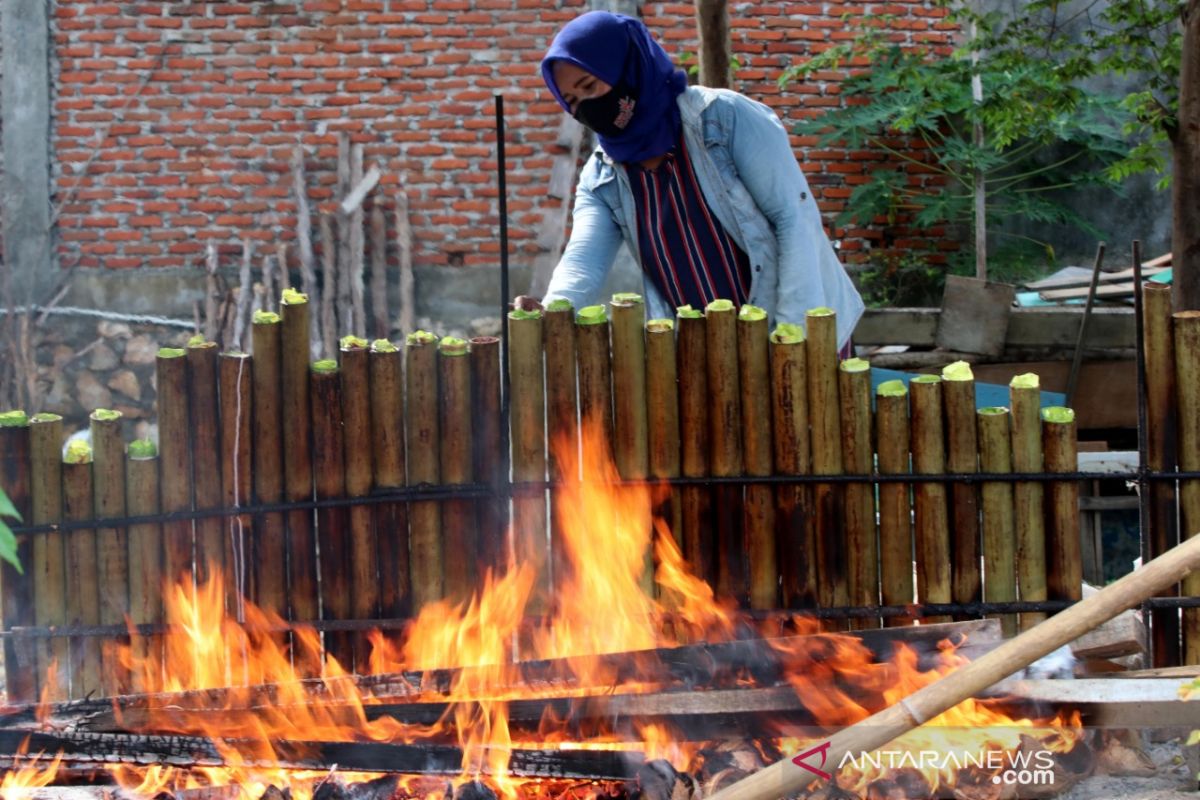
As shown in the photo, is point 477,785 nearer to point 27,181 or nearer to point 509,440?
point 509,440

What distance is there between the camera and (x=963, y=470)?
3955 mm

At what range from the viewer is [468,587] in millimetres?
4047

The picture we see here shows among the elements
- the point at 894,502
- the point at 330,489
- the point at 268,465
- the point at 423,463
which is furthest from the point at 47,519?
the point at 894,502

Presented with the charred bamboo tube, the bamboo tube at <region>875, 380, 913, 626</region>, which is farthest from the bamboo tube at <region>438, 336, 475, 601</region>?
the bamboo tube at <region>875, 380, 913, 626</region>

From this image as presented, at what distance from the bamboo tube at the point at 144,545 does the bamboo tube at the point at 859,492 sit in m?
2.07

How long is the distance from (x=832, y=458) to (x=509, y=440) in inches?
38.1

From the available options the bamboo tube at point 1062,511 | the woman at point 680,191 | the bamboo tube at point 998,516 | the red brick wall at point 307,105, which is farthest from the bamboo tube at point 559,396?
the red brick wall at point 307,105

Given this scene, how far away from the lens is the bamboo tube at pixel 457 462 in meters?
4.00

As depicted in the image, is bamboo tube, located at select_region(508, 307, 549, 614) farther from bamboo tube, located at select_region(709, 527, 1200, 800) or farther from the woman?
bamboo tube, located at select_region(709, 527, 1200, 800)

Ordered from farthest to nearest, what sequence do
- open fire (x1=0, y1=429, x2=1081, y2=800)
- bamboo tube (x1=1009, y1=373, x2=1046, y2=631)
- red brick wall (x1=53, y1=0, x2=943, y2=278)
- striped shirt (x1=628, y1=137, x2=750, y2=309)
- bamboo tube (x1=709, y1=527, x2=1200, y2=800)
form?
red brick wall (x1=53, y1=0, x2=943, y2=278) < striped shirt (x1=628, y1=137, x2=750, y2=309) < bamboo tube (x1=1009, y1=373, x2=1046, y2=631) < open fire (x1=0, y1=429, x2=1081, y2=800) < bamboo tube (x1=709, y1=527, x2=1200, y2=800)

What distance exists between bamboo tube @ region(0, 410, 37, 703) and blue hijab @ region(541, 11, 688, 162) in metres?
1.95

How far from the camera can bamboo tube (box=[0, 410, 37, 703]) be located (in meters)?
4.05

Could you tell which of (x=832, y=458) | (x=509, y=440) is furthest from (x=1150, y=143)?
(x=509, y=440)

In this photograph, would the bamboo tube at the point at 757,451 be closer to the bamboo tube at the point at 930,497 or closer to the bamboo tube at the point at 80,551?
the bamboo tube at the point at 930,497
